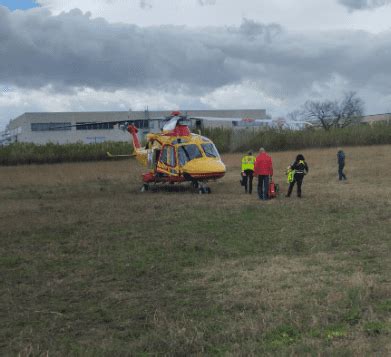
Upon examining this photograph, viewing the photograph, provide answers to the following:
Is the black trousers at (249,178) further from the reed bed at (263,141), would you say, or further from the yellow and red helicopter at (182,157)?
the reed bed at (263,141)

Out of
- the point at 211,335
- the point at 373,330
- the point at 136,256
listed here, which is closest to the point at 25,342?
the point at 211,335

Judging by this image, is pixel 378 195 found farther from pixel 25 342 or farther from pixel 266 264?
pixel 25 342

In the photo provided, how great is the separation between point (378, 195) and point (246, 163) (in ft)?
15.3

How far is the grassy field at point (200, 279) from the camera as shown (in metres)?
5.43

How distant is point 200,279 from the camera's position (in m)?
8.01

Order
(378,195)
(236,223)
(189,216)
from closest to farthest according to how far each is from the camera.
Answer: (236,223) < (189,216) < (378,195)

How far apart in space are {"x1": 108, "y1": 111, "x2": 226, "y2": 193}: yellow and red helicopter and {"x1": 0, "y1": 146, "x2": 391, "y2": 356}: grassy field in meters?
2.74

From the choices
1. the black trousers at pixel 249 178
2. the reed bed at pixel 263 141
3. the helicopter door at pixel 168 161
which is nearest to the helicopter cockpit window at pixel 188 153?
the helicopter door at pixel 168 161

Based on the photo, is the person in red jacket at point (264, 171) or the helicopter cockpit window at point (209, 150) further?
the helicopter cockpit window at point (209, 150)

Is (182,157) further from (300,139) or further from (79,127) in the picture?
(79,127)

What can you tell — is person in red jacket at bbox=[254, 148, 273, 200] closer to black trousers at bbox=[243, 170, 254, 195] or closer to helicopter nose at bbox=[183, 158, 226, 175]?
black trousers at bbox=[243, 170, 254, 195]

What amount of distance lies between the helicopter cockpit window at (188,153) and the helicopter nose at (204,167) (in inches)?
8.5

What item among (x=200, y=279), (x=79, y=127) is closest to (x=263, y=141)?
(x=79, y=127)

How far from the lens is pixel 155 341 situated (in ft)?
17.7
